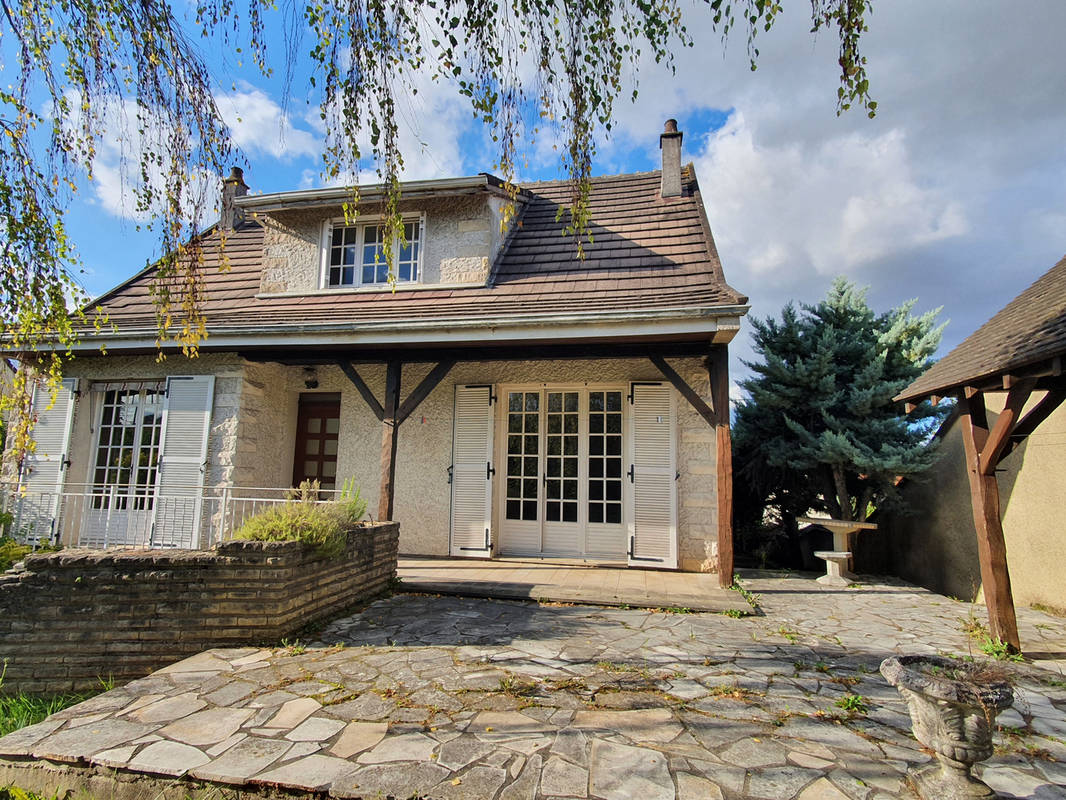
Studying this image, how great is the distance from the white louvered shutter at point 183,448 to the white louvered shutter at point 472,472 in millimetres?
3322

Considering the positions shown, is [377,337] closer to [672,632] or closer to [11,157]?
[11,157]

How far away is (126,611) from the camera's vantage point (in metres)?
4.23

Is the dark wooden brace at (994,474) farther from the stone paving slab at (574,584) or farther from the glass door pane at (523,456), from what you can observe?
the glass door pane at (523,456)

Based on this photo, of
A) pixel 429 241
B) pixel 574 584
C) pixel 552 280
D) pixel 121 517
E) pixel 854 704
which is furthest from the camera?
pixel 429 241

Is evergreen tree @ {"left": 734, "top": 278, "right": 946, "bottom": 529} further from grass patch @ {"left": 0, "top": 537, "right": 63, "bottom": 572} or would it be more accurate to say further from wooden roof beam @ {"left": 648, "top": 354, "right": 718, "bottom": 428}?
grass patch @ {"left": 0, "top": 537, "right": 63, "bottom": 572}

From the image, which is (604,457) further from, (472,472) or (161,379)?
(161,379)

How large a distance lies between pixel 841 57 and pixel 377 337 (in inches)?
200

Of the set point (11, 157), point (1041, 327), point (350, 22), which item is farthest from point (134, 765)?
point (1041, 327)

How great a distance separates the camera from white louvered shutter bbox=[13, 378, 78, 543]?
748 cm

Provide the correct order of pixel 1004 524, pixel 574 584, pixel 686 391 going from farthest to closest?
pixel 1004 524 < pixel 686 391 < pixel 574 584

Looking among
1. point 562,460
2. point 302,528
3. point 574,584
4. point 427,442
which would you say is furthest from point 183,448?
point 574,584

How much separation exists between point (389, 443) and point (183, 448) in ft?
10.1

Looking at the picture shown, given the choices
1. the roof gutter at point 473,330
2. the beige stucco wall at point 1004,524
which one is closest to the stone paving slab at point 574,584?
the roof gutter at point 473,330

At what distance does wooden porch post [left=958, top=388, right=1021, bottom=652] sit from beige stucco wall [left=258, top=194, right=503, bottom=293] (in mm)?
5581
